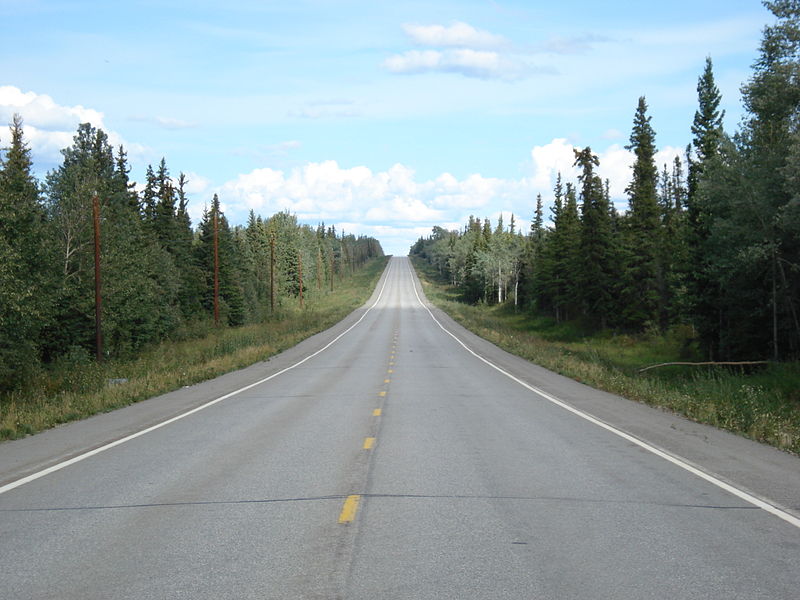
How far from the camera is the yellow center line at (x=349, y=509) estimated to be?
695cm

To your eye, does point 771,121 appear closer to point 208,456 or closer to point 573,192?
point 208,456

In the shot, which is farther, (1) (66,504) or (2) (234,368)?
(2) (234,368)

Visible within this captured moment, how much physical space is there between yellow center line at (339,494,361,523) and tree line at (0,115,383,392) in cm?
2248

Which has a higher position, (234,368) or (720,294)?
(720,294)

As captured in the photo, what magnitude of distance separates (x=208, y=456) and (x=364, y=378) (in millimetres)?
14492

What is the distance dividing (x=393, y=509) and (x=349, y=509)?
43 centimetres

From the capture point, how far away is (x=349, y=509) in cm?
734

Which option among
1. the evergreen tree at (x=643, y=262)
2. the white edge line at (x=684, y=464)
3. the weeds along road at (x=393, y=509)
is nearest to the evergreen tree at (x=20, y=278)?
the weeds along road at (x=393, y=509)

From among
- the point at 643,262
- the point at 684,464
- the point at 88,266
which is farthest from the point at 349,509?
the point at 643,262

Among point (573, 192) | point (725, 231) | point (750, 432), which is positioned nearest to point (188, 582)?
point (750, 432)

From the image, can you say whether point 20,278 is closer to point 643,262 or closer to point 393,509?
point 393,509

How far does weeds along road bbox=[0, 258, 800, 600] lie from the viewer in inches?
208

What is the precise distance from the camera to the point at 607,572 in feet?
17.9

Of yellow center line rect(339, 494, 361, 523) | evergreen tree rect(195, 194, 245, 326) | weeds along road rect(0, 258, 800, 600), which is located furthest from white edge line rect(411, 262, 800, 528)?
evergreen tree rect(195, 194, 245, 326)
